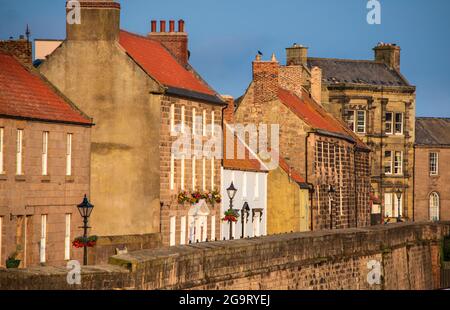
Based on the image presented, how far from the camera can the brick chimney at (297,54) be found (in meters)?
119

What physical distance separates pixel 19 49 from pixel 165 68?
9.28m

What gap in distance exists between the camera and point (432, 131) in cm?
13275

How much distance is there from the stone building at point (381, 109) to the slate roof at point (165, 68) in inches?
1840

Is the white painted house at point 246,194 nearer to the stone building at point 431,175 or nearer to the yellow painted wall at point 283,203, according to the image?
the yellow painted wall at point 283,203

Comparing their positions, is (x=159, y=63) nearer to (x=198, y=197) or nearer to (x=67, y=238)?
(x=198, y=197)

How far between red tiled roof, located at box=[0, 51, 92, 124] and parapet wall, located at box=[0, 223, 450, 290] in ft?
28.6

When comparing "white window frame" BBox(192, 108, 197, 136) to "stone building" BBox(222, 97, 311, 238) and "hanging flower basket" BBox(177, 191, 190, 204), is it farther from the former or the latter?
"stone building" BBox(222, 97, 311, 238)

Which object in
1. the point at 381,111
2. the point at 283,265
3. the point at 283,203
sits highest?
the point at 381,111

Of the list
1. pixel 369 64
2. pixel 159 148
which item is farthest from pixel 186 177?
pixel 369 64

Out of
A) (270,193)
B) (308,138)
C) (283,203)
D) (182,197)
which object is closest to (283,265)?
(182,197)

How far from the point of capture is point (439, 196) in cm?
13100

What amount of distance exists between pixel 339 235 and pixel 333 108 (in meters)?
58.1

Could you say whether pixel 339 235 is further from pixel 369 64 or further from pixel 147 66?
pixel 369 64

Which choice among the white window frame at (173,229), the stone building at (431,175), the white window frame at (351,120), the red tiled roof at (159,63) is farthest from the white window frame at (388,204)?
the white window frame at (173,229)
